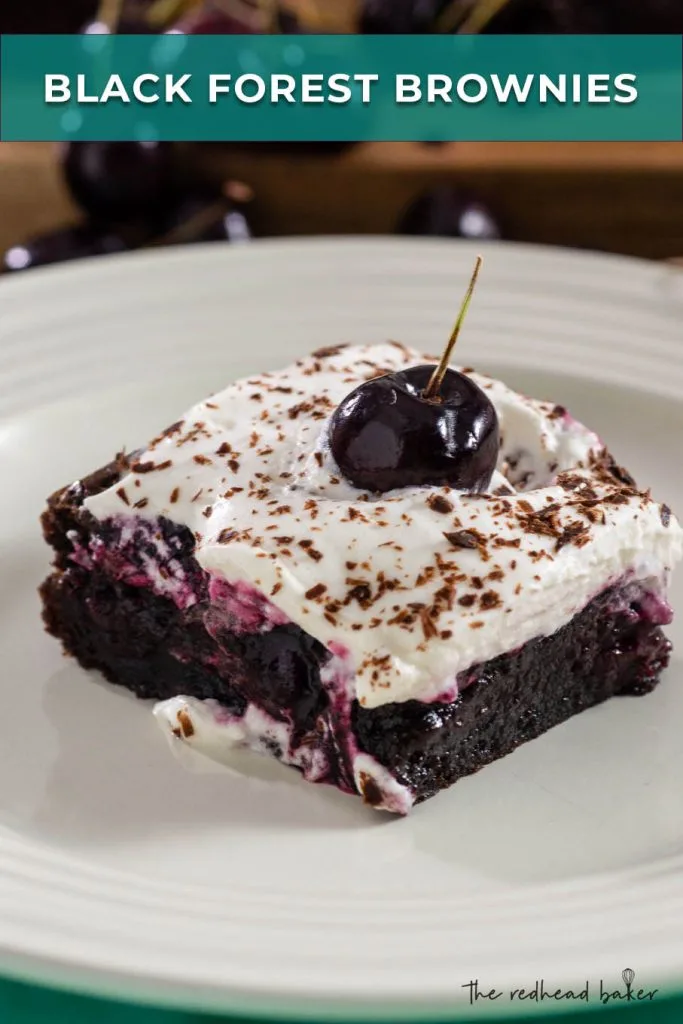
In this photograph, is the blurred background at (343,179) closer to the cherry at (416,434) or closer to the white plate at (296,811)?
the white plate at (296,811)

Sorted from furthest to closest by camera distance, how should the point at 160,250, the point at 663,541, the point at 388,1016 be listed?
the point at 160,250
the point at 663,541
the point at 388,1016

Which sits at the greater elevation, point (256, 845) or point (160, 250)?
point (160, 250)

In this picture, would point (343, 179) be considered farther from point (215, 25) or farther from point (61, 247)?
point (61, 247)

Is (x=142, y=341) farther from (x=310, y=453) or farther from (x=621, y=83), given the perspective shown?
(x=621, y=83)

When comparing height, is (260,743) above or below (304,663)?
below

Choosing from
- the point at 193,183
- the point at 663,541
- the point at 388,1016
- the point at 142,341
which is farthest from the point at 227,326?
the point at 388,1016

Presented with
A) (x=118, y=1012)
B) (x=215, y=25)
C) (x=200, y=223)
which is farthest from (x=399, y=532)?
(x=215, y=25)

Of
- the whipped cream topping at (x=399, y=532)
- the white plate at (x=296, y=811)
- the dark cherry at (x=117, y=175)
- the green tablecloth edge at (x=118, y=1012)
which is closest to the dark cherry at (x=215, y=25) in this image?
the dark cherry at (x=117, y=175)

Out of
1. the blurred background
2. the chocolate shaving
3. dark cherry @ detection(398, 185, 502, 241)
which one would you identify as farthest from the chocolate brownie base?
dark cherry @ detection(398, 185, 502, 241)
